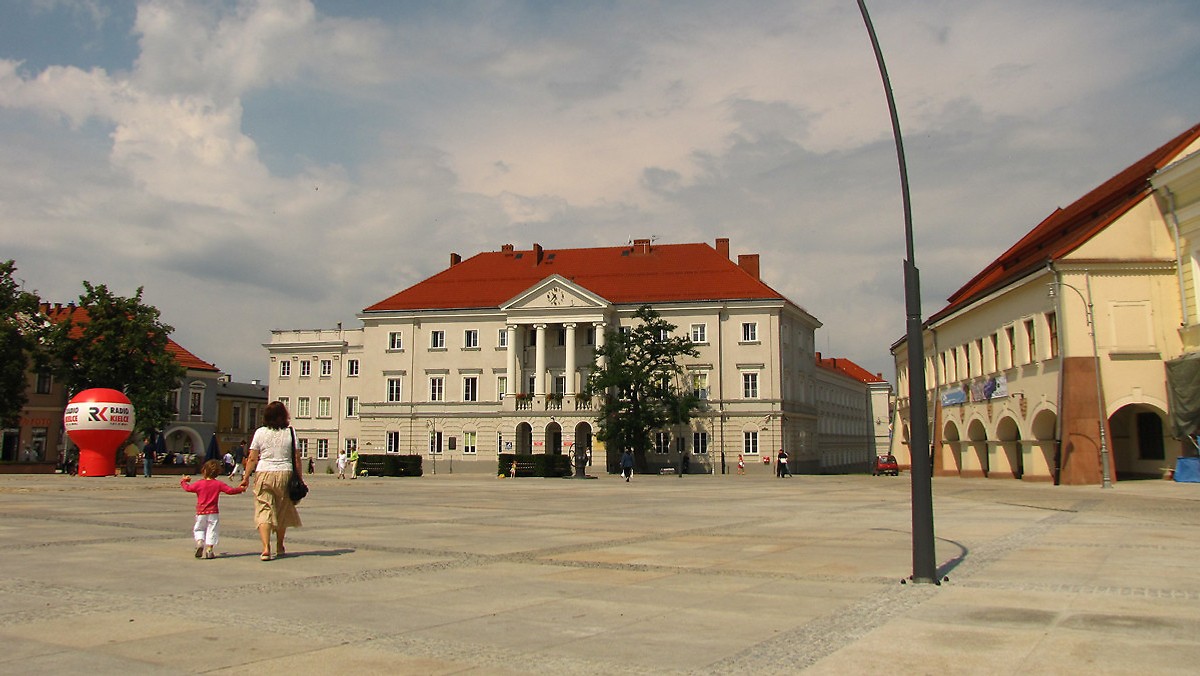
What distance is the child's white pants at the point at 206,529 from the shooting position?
38.0 ft

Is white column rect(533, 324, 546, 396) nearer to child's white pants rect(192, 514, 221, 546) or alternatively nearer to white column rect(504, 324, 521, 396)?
white column rect(504, 324, 521, 396)

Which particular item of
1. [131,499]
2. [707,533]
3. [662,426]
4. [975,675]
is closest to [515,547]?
[707,533]

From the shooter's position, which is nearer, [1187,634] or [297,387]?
[1187,634]

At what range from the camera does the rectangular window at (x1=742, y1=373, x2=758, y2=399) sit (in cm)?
7225

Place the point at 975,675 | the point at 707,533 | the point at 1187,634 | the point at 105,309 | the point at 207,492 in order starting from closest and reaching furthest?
the point at 975,675
the point at 1187,634
the point at 207,492
the point at 707,533
the point at 105,309

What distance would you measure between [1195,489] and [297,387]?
238 ft

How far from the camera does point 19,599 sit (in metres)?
8.49

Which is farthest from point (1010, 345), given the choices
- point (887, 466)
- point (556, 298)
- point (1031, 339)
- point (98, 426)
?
point (98, 426)

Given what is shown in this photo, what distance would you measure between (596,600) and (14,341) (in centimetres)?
6356

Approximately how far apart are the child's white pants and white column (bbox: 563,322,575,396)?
61.6m

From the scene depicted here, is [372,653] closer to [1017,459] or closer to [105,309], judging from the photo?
[1017,459]

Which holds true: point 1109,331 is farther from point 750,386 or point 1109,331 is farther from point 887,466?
point 750,386

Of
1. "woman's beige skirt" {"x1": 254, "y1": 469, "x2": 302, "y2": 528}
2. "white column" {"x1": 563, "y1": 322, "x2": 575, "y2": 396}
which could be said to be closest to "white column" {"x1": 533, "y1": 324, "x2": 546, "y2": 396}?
"white column" {"x1": 563, "y1": 322, "x2": 575, "y2": 396}

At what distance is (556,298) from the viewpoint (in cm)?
7375
